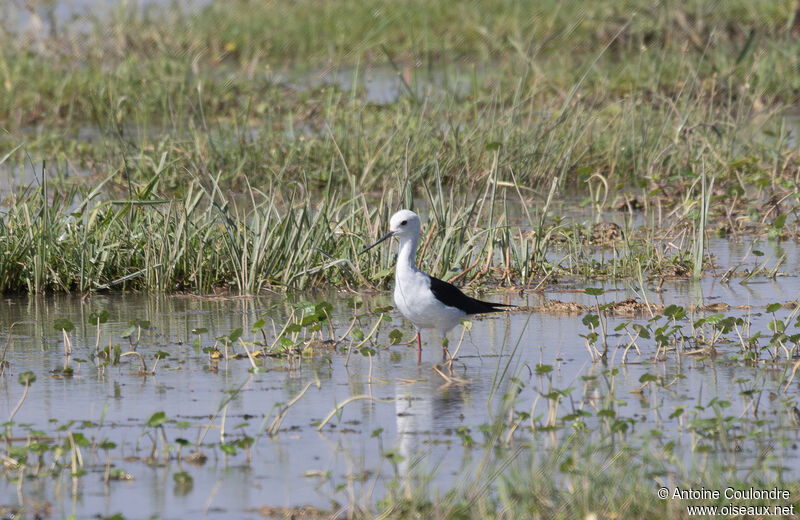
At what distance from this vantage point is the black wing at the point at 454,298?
259 inches

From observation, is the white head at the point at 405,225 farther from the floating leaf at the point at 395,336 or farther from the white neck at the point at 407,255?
the floating leaf at the point at 395,336

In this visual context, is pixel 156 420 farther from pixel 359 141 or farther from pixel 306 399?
pixel 359 141

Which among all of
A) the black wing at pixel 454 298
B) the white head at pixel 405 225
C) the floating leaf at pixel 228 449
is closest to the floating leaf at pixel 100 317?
the white head at pixel 405 225

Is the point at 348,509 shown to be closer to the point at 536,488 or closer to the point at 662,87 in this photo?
the point at 536,488

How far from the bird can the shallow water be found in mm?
221

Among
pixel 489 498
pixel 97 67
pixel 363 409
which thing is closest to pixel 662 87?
pixel 97 67

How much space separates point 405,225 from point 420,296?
505mm

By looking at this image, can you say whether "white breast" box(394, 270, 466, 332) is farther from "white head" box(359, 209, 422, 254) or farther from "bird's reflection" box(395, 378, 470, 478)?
"bird's reflection" box(395, 378, 470, 478)

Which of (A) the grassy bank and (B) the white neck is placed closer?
(B) the white neck

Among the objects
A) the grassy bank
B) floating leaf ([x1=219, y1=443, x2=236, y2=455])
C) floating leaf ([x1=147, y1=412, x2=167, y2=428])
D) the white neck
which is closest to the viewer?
floating leaf ([x1=219, y1=443, x2=236, y2=455])

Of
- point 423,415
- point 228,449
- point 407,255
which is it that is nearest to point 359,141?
point 407,255

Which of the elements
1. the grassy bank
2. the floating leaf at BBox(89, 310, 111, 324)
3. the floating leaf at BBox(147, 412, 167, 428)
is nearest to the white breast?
the grassy bank

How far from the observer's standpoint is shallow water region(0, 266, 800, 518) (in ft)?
15.1

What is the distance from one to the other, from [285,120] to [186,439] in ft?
31.2
